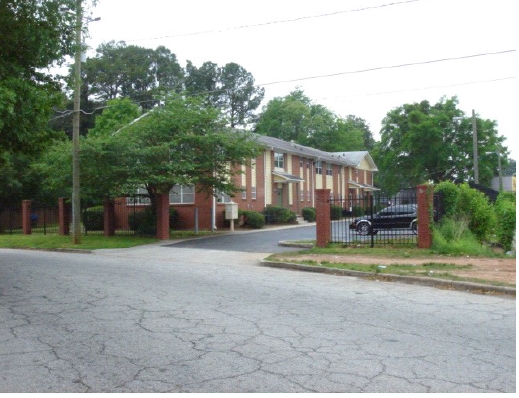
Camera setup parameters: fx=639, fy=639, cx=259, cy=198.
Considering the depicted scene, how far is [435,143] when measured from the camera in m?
59.6

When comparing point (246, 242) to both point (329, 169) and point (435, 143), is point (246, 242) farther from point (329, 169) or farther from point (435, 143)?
point (435, 143)

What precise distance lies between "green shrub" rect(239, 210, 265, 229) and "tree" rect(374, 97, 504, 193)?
26.5 m

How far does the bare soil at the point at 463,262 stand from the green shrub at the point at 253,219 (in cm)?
1711

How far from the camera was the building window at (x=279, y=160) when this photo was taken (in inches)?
1847

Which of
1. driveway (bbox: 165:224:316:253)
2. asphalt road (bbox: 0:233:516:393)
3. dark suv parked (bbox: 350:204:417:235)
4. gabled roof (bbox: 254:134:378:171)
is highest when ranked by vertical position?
gabled roof (bbox: 254:134:378:171)

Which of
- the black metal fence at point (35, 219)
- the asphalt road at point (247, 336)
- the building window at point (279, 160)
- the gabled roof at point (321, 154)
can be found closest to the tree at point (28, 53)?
the asphalt road at point (247, 336)

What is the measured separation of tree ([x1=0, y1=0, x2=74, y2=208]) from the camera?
1407cm

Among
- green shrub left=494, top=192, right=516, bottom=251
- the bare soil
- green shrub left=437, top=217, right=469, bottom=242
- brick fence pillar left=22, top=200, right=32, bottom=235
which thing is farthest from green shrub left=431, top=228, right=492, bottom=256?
brick fence pillar left=22, top=200, right=32, bottom=235

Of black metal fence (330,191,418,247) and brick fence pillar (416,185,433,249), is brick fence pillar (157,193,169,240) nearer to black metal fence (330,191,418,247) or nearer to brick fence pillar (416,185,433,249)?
black metal fence (330,191,418,247)

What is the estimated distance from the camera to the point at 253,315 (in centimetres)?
987

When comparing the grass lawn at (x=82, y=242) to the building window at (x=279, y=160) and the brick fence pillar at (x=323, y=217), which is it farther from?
the building window at (x=279, y=160)

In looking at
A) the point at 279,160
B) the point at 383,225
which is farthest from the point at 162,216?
the point at 279,160

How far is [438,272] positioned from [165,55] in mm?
64575

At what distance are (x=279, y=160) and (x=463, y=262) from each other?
100ft
